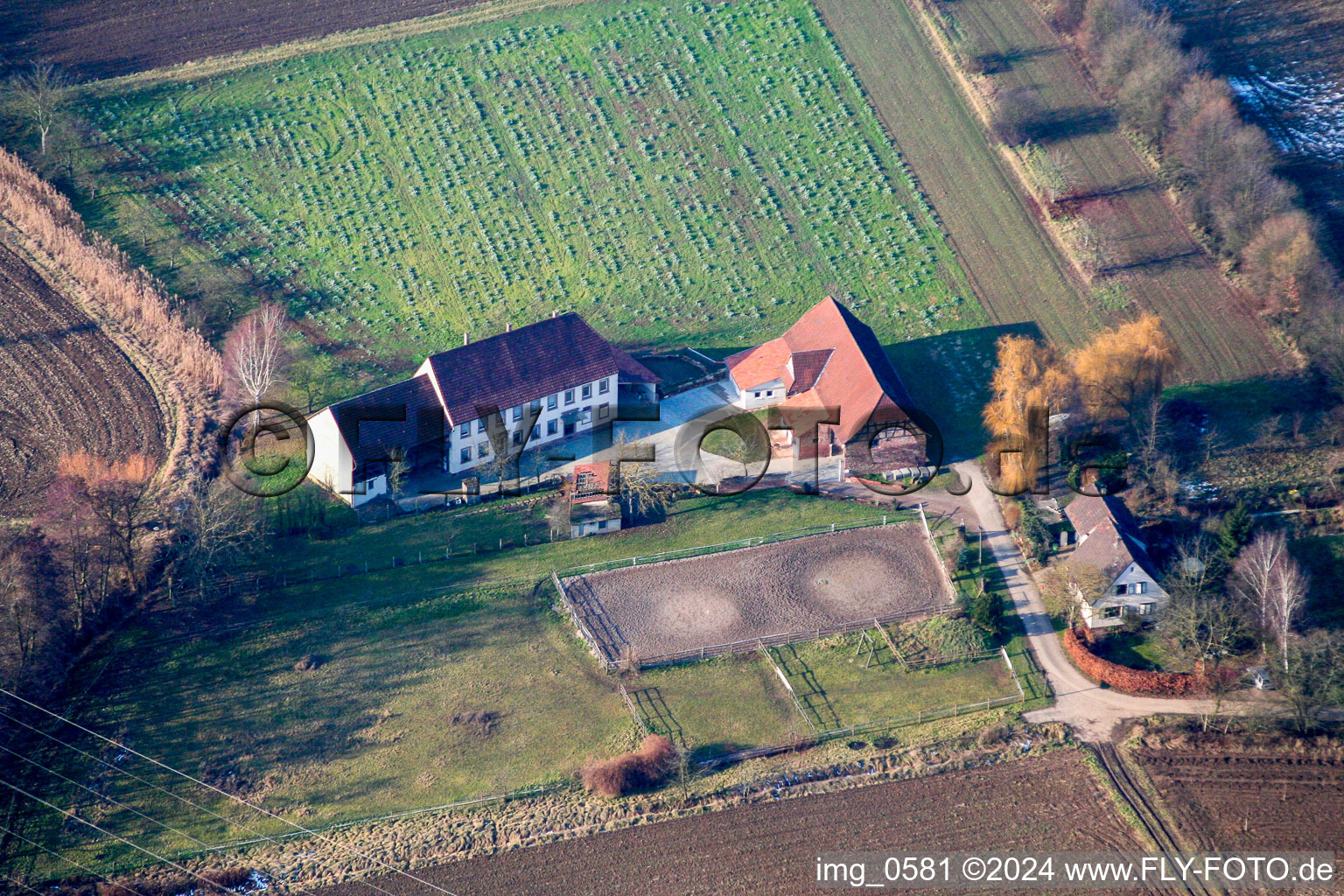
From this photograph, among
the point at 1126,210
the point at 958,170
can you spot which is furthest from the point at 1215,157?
the point at 958,170

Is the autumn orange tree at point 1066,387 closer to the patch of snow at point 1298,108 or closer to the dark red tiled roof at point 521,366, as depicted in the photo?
the dark red tiled roof at point 521,366

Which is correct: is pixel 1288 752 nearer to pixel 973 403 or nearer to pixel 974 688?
pixel 974 688

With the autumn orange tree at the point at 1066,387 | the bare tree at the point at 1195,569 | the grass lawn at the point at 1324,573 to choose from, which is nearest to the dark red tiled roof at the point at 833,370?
the autumn orange tree at the point at 1066,387

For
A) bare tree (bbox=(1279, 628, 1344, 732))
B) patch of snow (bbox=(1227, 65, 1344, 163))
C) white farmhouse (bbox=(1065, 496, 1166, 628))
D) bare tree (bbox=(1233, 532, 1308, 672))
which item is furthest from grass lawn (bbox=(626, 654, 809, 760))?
patch of snow (bbox=(1227, 65, 1344, 163))

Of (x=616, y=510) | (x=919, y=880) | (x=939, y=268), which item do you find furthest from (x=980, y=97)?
(x=919, y=880)

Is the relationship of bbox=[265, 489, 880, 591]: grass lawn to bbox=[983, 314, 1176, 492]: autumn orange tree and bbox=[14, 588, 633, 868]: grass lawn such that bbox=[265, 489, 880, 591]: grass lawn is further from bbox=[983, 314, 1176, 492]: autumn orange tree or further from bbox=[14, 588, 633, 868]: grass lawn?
bbox=[983, 314, 1176, 492]: autumn orange tree

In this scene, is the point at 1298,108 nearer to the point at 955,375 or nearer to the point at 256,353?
the point at 955,375
